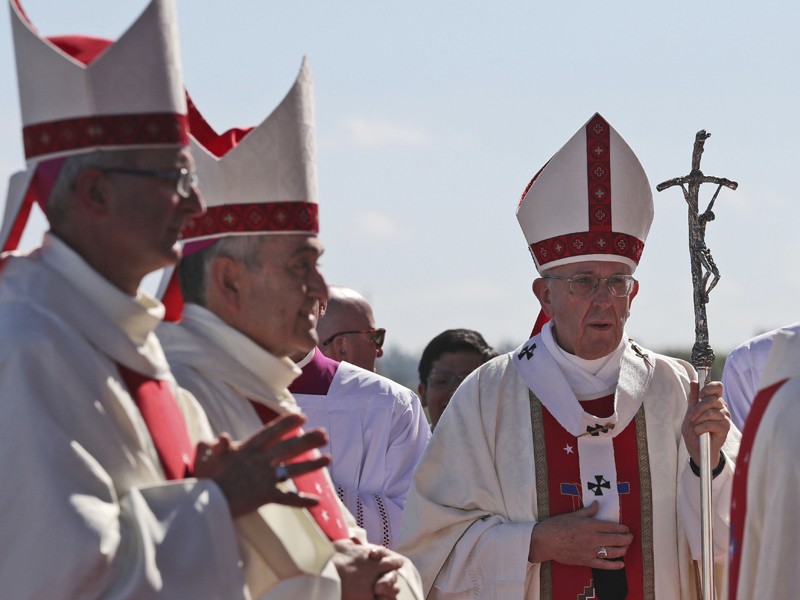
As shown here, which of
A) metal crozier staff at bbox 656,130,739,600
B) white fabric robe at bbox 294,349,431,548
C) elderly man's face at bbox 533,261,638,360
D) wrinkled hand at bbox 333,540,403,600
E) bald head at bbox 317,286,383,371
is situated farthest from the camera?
bald head at bbox 317,286,383,371

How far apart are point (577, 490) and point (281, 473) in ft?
9.90

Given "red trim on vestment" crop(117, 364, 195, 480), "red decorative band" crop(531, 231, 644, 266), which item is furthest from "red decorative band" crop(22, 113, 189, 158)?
"red decorative band" crop(531, 231, 644, 266)

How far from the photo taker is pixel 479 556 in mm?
6242

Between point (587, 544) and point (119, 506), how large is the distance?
311 centimetres

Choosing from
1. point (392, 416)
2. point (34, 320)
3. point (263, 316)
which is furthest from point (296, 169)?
point (392, 416)

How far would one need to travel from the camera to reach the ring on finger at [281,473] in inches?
140

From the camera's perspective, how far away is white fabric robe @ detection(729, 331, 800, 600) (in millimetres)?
4176

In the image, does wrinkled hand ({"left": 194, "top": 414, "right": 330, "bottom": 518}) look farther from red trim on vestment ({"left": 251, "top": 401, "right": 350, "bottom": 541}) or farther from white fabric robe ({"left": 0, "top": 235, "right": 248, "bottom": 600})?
red trim on vestment ({"left": 251, "top": 401, "right": 350, "bottom": 541})

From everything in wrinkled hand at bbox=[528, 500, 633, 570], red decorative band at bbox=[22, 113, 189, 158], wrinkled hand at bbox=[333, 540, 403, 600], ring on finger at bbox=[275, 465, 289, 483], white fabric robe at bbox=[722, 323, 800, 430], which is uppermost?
red decorative band at bbox=[22, 113, 189, 158]

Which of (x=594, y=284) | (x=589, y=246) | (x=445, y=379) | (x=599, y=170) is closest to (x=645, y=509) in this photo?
(x=594, y=284)

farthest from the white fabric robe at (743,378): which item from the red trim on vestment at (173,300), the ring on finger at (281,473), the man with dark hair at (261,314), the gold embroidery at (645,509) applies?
the ring on finger at (281,473)

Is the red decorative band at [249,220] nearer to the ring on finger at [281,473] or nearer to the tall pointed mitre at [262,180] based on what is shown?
the tall pointed mitre at [262,180]

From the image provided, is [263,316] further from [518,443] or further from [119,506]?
[518,443]

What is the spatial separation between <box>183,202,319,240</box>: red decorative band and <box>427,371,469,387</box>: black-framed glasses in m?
4.79
